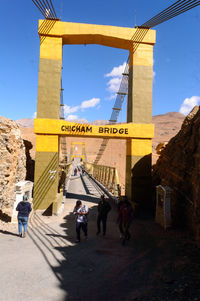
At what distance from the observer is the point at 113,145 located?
101250mm

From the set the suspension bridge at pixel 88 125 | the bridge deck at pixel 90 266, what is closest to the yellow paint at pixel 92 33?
the suspension bridge at pixel 88 125

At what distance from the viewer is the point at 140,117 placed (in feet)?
44.6

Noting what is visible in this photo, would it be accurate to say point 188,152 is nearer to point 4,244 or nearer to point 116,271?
point 116,271

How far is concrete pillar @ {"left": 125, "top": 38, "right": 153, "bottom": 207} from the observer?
13453 millimetres

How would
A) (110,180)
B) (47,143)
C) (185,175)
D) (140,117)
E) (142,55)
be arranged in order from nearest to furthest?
1. (185,175)
2. (47,143)
3. (140,117)
4. (142,55)
5. (110,180)

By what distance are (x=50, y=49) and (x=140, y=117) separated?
6.99m

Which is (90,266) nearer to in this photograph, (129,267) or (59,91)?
(129,267)

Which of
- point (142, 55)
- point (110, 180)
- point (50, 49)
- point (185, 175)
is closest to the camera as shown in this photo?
point (185, 175)

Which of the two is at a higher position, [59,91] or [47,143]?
[59,91]

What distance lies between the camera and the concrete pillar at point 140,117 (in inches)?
530

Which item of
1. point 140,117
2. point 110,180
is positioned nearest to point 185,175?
point 140,117

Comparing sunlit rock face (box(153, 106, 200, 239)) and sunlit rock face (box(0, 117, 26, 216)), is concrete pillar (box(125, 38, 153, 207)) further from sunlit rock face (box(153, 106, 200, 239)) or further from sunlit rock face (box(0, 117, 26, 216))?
sunlit rock face (box(0, 117, 26, 216))

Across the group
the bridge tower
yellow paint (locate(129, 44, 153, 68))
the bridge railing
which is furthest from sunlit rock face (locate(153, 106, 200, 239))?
yellow paint (locate(129, 44, 153, 68))

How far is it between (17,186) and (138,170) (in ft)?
24.1
